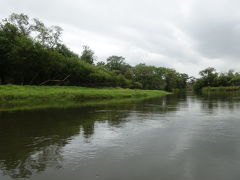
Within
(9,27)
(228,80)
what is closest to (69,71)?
(9,27)

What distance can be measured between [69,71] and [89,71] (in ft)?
24.6

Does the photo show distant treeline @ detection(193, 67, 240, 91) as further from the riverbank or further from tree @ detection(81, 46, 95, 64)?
tree @ detection(81, 46, 95, 64)

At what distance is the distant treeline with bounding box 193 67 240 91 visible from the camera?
431 feet

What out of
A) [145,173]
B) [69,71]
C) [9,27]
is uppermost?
→ [9,27]

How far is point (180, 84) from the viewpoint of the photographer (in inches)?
6156

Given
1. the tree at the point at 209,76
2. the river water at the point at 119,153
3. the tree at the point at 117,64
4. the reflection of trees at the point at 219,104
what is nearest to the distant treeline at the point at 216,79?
the tree at the point at 209,76

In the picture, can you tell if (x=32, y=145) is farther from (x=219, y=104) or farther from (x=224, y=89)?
(x=224, y=89)

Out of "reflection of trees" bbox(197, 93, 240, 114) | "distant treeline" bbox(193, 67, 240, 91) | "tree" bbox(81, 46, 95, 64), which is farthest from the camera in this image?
"distant treeline" bbox(193, 67, 240, 91)

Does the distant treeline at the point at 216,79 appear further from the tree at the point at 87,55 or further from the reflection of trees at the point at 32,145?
the reflection of trees at the point at 32,145

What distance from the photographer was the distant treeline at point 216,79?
131250 mm

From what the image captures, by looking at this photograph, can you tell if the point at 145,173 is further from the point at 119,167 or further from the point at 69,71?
the point at 69,71

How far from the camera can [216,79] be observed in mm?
137625

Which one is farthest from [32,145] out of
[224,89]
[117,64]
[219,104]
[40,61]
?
[224,89]

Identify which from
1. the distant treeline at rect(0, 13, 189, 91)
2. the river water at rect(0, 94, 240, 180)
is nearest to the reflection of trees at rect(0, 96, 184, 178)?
the river water at rect(0, 94, 240, 180)
